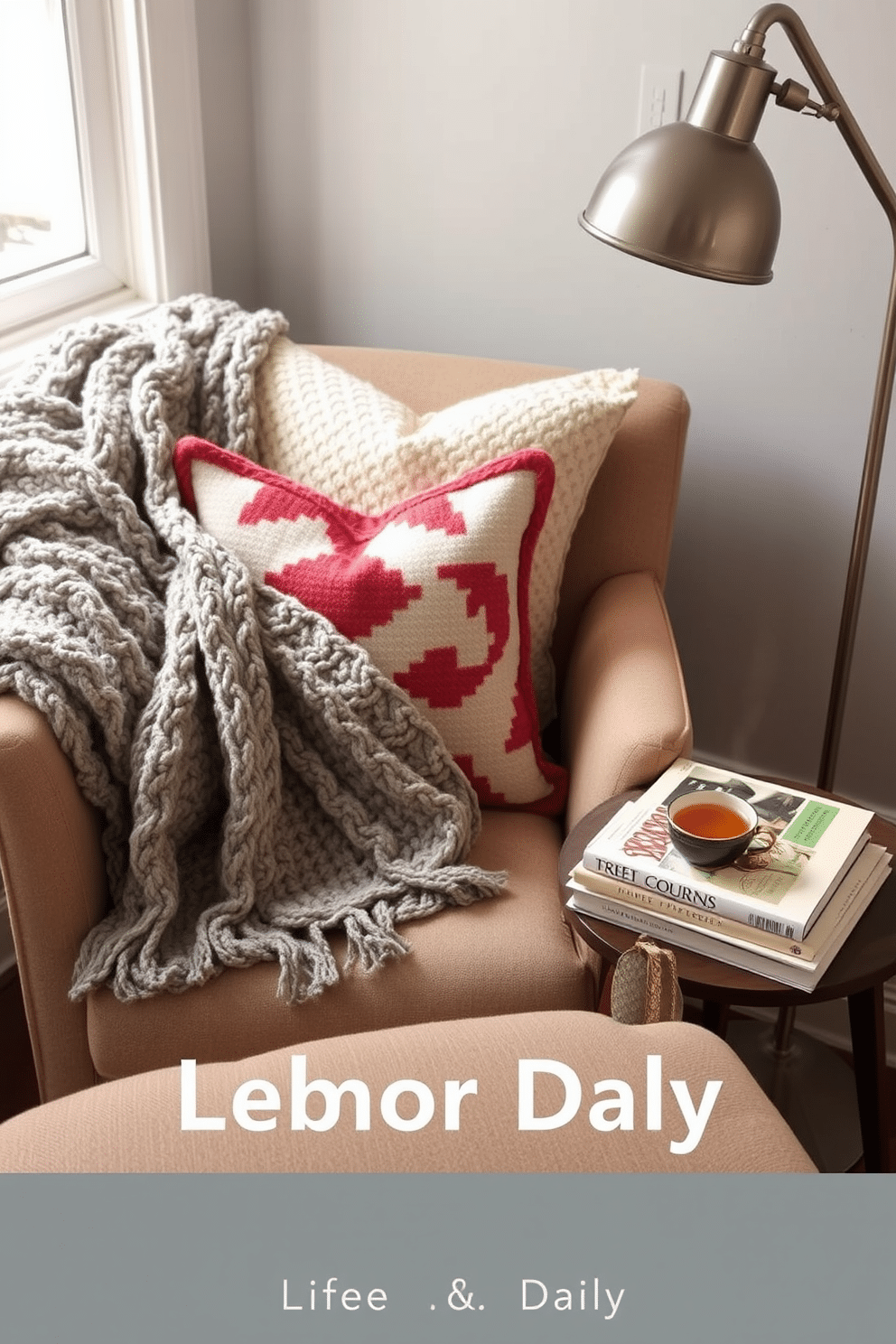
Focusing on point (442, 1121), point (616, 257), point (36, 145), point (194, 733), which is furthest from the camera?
point (36, 145)

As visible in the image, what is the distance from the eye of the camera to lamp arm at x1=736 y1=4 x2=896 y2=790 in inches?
47.1

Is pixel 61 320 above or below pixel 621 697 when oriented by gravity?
above

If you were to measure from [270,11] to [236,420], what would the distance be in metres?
0.78

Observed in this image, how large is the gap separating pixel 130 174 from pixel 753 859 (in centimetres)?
140

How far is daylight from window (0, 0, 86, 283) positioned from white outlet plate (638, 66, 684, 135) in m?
0.81

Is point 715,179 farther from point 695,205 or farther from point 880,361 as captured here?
point 880,361

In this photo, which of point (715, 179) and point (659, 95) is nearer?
point (715, 179)

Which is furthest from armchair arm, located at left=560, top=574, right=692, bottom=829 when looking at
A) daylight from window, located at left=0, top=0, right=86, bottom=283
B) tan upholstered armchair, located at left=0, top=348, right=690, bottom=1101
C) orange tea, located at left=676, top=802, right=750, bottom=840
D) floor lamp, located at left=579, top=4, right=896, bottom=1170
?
daylight from window, located at left=0, top=0, right=86, bottom=283

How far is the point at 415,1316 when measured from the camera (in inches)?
32.3

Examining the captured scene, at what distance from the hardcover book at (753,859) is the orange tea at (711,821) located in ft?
0.08

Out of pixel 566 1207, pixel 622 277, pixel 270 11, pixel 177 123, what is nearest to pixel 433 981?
pixel 566 1207

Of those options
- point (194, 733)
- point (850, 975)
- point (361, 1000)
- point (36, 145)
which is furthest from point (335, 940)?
point (36, 145)

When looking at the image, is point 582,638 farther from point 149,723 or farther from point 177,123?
point 177,123

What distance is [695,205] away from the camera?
1.18 meters
